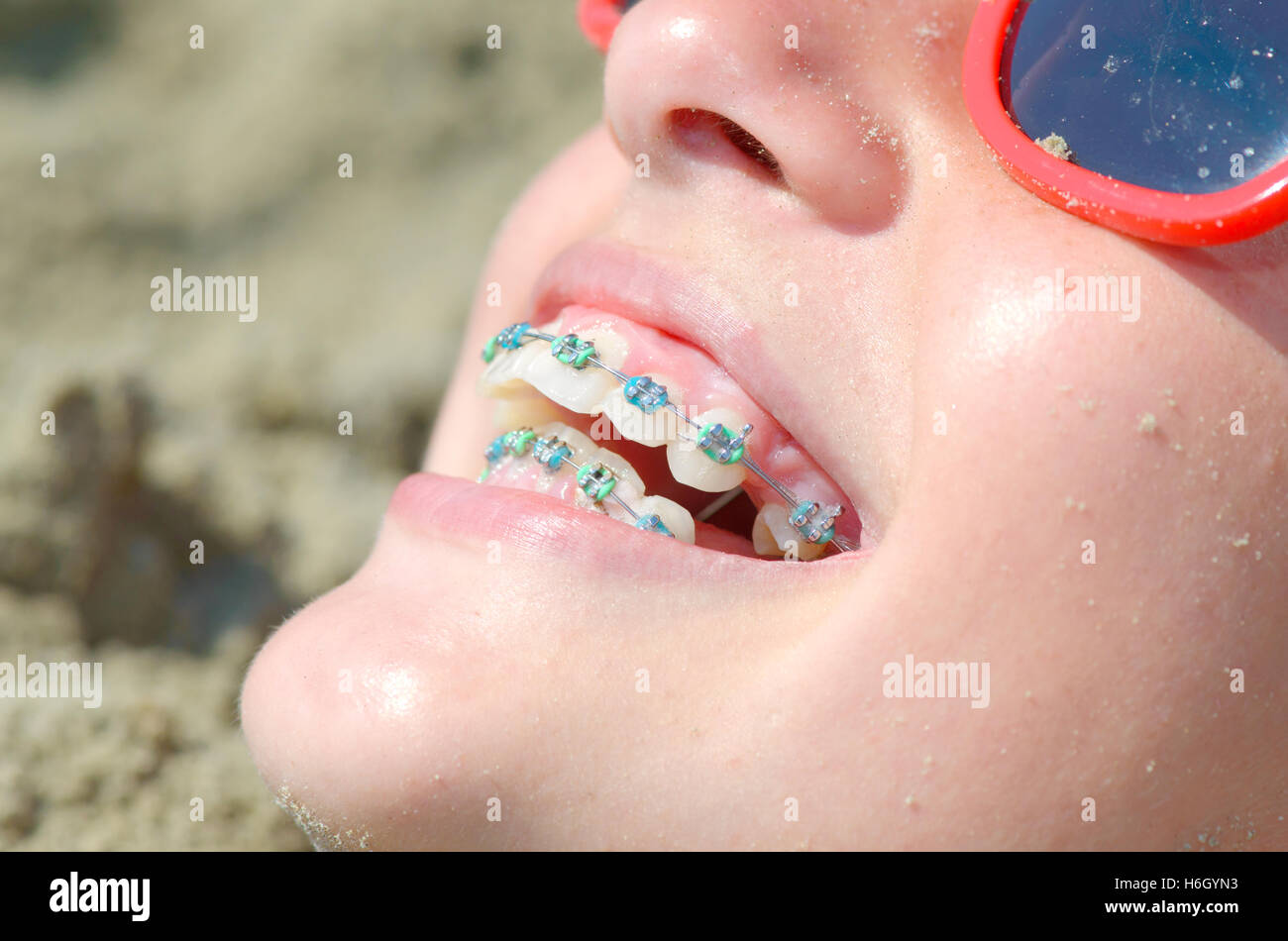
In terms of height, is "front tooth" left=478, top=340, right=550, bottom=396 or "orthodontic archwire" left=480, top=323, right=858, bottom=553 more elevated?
"front tooth" left=478, top=340, right=550, bottom=396

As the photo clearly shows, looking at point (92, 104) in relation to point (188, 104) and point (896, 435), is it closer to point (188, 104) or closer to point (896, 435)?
point (188, 104)

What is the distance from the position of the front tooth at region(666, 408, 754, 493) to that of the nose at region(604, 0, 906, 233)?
236 mm

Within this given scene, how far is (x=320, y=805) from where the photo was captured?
1.24 metres

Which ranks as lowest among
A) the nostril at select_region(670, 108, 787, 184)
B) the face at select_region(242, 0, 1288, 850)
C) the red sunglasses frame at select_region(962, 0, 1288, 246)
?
the face at select_region(242, 0, 1288, 850)

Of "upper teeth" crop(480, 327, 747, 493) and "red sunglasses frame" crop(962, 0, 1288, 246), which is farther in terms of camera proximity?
"upper teeth" crop(480, 327, 747, 493)

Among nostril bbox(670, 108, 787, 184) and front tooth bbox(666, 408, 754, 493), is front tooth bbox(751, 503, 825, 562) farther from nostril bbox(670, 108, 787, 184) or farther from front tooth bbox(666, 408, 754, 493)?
nostril bbox(670, 108, 787, 184)

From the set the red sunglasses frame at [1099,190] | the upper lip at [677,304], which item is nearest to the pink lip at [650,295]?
the upper lip at [677,304]

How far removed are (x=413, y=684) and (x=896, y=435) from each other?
0.54m

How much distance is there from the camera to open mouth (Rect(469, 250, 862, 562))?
4.12 feet

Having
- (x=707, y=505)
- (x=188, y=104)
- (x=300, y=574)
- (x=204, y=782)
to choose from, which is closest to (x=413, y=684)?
(x=707, y=505)

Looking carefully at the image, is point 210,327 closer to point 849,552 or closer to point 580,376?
point 580,376

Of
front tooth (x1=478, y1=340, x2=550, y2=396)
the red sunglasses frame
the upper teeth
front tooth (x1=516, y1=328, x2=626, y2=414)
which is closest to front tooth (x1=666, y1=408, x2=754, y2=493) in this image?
the upper teeth

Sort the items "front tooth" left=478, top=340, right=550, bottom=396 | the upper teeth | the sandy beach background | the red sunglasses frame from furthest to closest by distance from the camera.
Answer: the sandy beach background < "front tooth" left=478, top=340, right=550, bottom=396 < the upper teeth < the red sunglasses frame

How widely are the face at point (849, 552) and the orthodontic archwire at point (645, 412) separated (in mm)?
19
